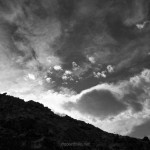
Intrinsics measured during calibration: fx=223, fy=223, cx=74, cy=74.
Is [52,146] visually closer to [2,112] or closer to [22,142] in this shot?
[22,142]

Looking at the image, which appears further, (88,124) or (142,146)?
(88,124)

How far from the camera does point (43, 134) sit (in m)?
45.3

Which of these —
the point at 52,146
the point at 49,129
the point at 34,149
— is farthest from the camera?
the point at 49,129

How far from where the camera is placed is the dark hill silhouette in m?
36.1

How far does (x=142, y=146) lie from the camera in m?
45.5

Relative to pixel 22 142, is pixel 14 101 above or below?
above

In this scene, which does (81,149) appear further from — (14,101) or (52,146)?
(14,101)

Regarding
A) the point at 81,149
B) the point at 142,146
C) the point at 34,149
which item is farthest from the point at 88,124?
the point at 34,149

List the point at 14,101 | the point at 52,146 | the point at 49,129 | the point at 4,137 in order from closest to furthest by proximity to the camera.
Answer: the point at 52,146, the point at 4,137, the point at 49,129, the point at 14,101

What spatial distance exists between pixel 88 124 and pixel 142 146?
25.1 m

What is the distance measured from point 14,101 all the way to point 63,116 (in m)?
15.6

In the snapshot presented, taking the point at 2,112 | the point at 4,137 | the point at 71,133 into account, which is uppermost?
the point at 2,112

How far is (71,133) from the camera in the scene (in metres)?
53.5

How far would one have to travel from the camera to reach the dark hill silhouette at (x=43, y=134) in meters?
36.1
